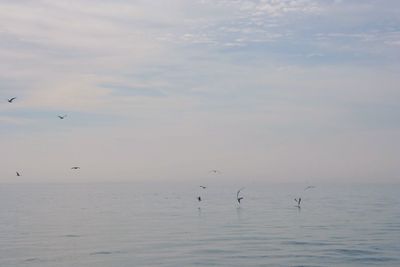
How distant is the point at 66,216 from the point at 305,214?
35.5 meters

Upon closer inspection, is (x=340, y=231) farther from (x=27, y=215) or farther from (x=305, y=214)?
(x=27, y=215)

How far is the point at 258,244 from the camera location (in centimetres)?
5028

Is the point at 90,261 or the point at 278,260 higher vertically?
the point at 278,260

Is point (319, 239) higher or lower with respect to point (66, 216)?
higher

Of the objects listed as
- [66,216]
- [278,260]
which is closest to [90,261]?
[278,260]

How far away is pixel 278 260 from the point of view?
4156cm

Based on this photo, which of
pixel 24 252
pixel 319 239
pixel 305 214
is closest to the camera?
pixel 24 252

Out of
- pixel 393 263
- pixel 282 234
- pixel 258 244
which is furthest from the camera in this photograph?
pixel 282 234

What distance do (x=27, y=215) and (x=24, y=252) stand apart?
136ft

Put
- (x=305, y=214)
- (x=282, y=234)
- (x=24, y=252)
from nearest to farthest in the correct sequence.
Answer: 1. (x=24, y=252)
2. (x=282, y=234)
3. (x=305, y=214)

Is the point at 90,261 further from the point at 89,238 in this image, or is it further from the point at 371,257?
the point at 371,257

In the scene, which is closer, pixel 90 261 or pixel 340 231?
pixel 90 261

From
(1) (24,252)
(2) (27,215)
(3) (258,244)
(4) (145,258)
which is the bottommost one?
(2) (27,215)

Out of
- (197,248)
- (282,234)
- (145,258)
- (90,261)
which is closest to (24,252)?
(90,261)
